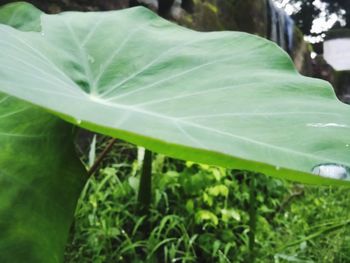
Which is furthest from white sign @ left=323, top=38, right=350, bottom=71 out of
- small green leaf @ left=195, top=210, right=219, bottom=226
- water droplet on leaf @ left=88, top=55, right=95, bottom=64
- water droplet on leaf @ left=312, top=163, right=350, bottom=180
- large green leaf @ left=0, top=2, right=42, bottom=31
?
water droplet on leaf @ left=312, top=163, right=350, bottom=180

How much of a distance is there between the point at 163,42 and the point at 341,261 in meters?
1.34

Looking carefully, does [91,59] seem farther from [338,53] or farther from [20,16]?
[338,53]

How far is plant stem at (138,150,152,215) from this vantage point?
1627 millimetres

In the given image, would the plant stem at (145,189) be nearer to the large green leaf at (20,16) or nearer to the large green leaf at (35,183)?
the large green leaf at (20,16)

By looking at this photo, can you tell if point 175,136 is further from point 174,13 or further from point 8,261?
point 174,13

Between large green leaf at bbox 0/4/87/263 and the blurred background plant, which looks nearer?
large green leaf at bbox 0/4/87/263

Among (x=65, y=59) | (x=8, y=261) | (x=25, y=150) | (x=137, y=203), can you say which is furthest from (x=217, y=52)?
(x=137, y=203)

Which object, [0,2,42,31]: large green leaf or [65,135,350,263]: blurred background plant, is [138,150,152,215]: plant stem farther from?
[0,2,42,31]: large green leaf

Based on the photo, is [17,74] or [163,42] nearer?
[17,74]

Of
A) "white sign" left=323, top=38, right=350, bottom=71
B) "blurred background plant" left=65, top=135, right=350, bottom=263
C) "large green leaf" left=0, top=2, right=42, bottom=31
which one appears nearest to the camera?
"large green leaf" left=0, top=2, right=42, bottom=31

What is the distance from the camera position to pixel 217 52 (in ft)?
2.76

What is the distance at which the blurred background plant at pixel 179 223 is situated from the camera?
1742 millimetres

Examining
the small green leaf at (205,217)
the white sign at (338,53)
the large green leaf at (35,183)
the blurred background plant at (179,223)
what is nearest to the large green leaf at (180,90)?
Answer: the large green leaf at (35,183)

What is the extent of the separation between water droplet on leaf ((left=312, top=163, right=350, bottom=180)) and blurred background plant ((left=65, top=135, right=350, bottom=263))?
1120 mm
